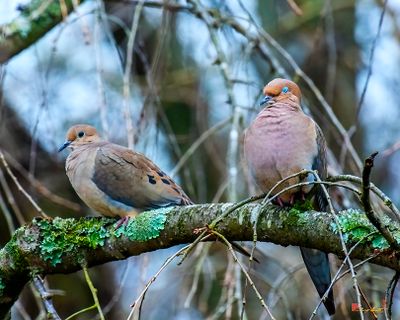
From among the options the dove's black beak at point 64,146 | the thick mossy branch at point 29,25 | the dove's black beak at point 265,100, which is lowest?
the dove's black beak at point 64,146

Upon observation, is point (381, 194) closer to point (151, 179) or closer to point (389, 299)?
point (389, 299)

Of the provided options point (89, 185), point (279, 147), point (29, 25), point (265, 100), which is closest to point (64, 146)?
point (89, 185)

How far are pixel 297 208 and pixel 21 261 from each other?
37.5 inches

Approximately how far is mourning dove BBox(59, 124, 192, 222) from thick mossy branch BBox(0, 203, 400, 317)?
14.1 inches

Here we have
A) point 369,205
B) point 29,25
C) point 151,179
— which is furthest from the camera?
point 29,25

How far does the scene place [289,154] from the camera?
283 centimetres

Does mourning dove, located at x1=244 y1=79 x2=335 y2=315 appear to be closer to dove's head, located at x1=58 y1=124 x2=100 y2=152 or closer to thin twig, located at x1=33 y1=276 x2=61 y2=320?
thin twig, located at x1=33 y1=276 x2=61 y2=320

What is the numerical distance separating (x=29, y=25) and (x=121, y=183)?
1089mm

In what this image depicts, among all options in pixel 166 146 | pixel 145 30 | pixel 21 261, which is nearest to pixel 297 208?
pixel 21 261

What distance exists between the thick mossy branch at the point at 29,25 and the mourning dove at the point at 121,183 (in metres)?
0.76

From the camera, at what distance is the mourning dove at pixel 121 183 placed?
10.5 ft

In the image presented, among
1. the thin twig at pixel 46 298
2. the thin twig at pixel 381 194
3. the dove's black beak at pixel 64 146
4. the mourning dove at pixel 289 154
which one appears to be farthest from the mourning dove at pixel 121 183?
the thin twig at pixel 381 194

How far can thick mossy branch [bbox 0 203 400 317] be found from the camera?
2.24 metres

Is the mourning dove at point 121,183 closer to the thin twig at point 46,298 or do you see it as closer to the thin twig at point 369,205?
the thin twig at point 46,298
